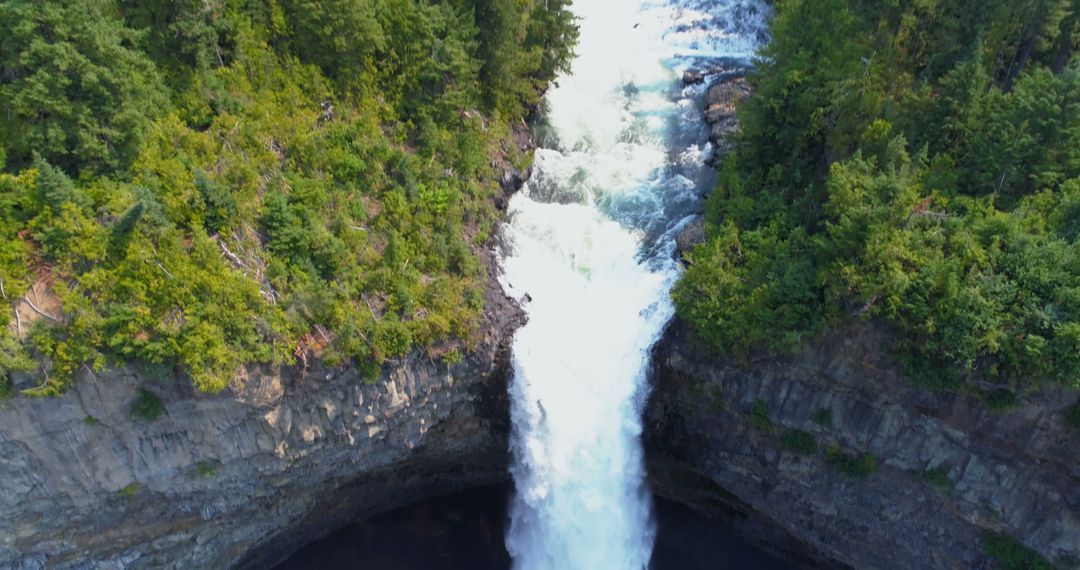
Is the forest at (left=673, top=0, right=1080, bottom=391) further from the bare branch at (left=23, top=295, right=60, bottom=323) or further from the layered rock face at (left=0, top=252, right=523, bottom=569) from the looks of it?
the bare branch at (left=23, top=295, right=60, bottom=323)

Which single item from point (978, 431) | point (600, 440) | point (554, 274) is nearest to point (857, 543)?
point (978, 431)

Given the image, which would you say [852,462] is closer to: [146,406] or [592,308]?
[592,308]

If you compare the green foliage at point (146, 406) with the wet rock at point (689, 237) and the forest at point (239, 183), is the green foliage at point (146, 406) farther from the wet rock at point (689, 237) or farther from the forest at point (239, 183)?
the wet rock at point (689, 237)

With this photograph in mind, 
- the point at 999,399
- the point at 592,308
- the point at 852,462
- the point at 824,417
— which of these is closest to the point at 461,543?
the point at 592,308

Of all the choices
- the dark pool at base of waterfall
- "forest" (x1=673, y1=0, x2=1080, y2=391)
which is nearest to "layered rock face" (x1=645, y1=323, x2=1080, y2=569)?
"forest" (x1=673, y1=0, x2=1080, y2=391)

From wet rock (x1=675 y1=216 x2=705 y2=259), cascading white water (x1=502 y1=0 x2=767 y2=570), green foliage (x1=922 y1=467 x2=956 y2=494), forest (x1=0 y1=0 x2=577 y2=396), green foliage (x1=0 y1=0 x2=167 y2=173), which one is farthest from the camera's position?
wet rock (x1=675 y1=216 x2=705 y2=259)

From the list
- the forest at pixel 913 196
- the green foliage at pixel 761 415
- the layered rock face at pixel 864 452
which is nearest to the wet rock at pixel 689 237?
the forest at pixel 913 196
